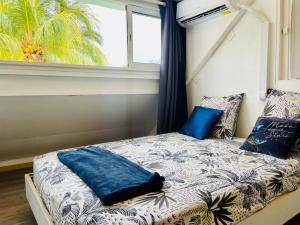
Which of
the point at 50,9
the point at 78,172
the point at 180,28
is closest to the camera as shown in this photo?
the point at 78,172

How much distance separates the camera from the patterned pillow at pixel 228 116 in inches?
93.4

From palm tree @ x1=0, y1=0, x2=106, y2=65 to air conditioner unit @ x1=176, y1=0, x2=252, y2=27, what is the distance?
1.05 metres

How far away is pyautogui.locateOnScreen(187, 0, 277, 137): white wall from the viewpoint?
90.7 inches

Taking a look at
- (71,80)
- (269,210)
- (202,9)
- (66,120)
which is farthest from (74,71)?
(269,210)

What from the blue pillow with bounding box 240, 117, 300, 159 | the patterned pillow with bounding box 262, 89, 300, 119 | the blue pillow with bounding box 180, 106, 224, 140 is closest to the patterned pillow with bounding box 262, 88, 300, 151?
the patterned pillow with bounding box 262, 89, 300, 119

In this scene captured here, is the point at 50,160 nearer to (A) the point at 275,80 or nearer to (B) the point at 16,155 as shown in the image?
(B) the point at 16,155

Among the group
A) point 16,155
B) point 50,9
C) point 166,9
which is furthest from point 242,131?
point 16,155

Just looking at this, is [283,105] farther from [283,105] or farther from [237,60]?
[237,60]

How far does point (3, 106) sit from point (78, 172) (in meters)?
Result: 1.31

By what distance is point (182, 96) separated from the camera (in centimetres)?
308

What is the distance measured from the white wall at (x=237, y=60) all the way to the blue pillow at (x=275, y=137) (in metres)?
0.51

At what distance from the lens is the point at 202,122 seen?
8.07 feet

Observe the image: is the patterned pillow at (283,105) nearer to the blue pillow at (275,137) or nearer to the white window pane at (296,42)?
the blue pillow at (275,137)

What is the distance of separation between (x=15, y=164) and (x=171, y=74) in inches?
87.1
